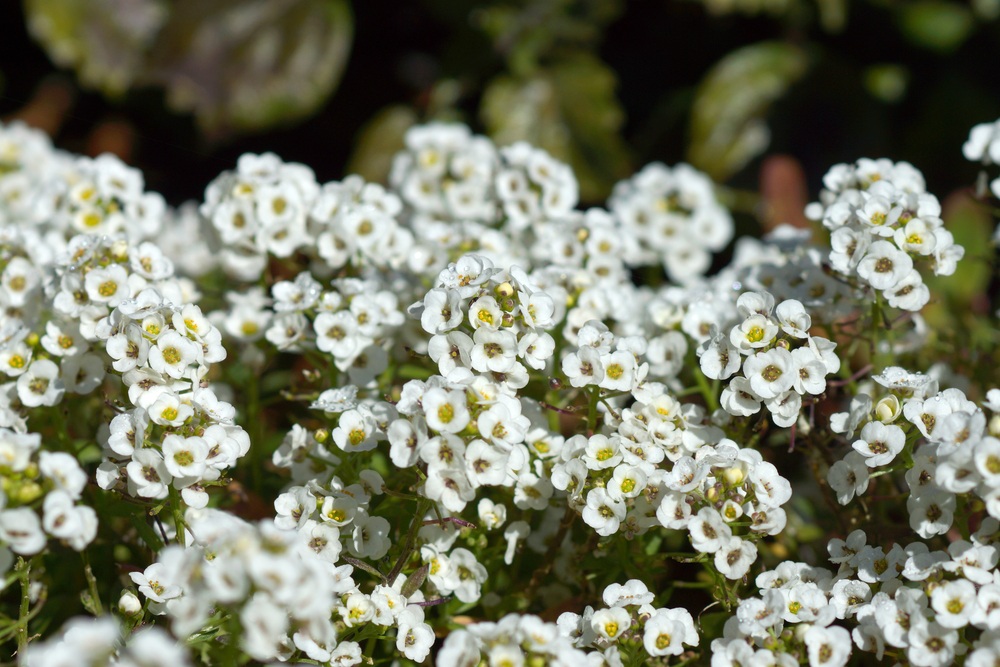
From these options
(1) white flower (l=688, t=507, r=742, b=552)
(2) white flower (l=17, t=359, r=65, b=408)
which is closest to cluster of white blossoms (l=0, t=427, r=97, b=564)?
(2) white flower (l=17, t=359, r=65, b=408)

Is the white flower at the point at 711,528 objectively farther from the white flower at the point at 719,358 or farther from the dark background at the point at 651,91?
the dark background at the point at 651,91

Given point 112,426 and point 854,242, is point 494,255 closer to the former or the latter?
point 854,242

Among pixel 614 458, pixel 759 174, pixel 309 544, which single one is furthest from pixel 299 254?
pixel 759 174

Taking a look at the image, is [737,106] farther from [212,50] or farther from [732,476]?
[732,476]

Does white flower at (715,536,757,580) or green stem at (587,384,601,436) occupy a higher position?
green stem at (587,384,601,436)

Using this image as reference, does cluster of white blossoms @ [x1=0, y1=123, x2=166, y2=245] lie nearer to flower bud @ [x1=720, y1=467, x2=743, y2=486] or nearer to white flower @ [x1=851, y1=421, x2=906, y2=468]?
flower bud @ [x1=720, y1=467, x2=743, y2=486]

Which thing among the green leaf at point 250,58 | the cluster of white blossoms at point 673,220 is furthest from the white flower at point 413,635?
the green leaf at point 250,58
